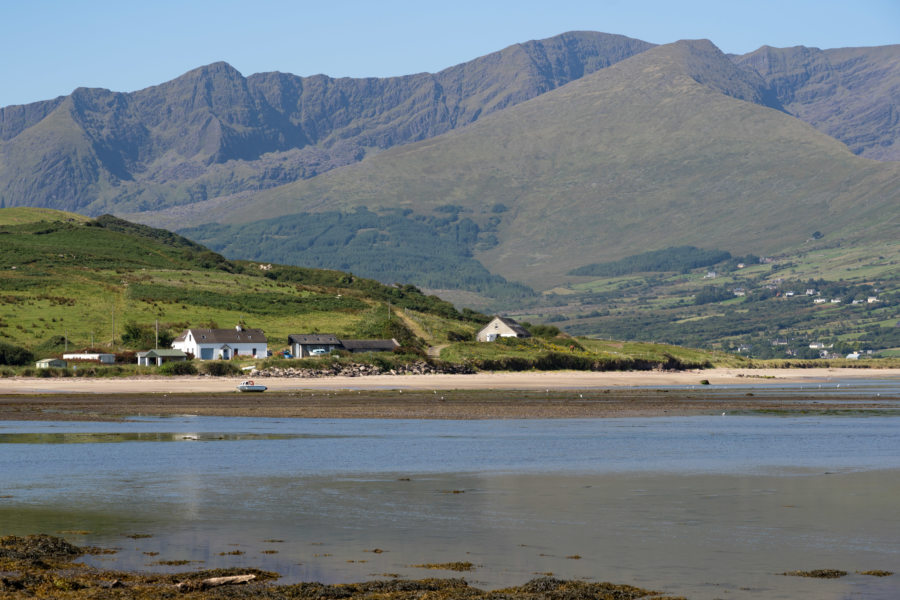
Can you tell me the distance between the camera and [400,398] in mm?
87688

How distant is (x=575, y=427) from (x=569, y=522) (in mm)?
31205

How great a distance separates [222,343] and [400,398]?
41.4 metres

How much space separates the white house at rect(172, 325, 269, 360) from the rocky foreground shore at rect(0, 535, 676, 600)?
102 m

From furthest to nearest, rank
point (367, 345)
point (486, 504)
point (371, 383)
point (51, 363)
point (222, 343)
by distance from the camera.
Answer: point (367, 345), point (222, 343), point (51, 363), point (371, 383), point (486, 504)

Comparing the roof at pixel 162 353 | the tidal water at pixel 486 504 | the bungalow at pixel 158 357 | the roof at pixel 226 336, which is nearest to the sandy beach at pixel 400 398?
the bungalow at pixel 158 357

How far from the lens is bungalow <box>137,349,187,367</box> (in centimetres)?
11669

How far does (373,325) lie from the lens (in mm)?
141875

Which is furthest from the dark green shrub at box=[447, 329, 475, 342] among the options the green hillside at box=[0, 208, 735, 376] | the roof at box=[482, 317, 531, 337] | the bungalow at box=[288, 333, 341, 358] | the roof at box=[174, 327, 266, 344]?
the roof at box=[174, 327, 266, 344]

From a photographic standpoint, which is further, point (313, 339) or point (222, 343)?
point (313, 339)

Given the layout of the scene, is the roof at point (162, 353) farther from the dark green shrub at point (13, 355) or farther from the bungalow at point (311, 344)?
the bungalow at point (311, 344)

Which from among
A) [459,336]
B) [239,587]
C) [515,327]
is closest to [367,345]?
[459,336]

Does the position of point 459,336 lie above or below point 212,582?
above

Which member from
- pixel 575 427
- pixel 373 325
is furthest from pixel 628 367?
pixel 575 427

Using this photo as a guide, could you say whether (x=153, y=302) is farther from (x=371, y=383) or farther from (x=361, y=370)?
(x=371, y=383)
